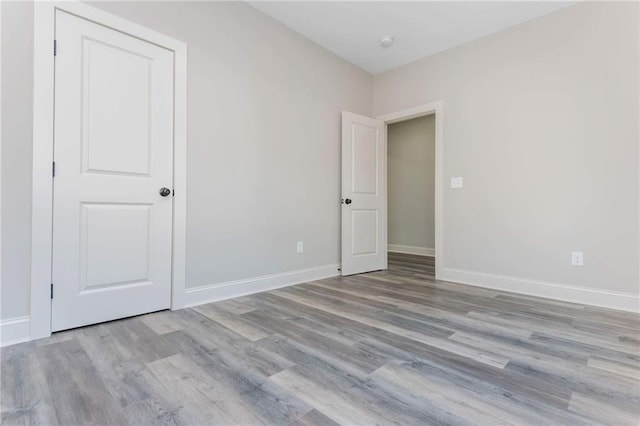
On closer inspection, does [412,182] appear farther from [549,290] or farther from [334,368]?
[334,368]

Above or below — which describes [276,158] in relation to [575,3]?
below

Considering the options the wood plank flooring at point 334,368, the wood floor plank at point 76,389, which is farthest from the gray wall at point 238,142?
the wood plank flooring at point 334,368

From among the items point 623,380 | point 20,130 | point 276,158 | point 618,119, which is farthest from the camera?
point 276,158

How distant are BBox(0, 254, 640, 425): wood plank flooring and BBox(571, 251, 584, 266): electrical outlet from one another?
1.38 feet

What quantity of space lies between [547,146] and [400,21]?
181 cm

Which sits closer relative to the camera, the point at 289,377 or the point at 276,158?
the point at 289,377

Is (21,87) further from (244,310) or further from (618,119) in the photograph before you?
(618,119)

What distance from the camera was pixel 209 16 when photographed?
256cm

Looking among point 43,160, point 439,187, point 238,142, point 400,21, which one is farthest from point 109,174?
point 439,187

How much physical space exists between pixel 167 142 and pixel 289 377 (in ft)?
6.12

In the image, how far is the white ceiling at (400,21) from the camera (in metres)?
2.81

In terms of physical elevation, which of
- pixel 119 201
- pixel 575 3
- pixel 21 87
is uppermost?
pixel 575 3

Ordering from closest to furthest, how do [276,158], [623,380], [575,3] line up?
1. [623,380]
2. [575,3]
3. [276,158]

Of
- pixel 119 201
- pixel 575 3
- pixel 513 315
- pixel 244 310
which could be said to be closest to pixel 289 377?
pixel 244 310
